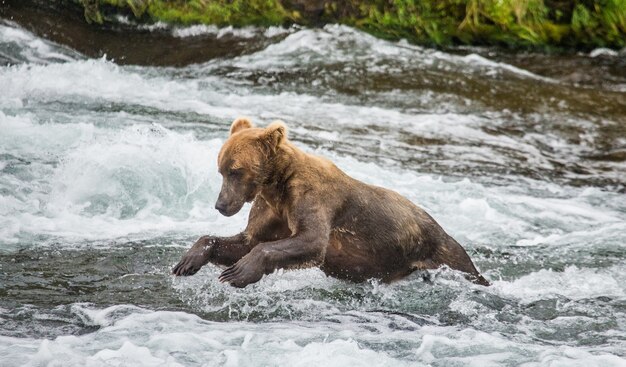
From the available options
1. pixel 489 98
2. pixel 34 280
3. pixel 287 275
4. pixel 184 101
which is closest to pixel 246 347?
pixel 287 275

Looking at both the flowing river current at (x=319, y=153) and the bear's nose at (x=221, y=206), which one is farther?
the bear's nose at (x=221, y=206)

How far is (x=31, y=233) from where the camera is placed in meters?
6.98

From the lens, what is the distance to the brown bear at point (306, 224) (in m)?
5.54

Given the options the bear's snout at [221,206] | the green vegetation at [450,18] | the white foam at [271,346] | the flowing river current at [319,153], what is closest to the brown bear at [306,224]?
the bear's snout at [221,206]

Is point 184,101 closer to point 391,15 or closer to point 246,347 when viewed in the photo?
point 391,15

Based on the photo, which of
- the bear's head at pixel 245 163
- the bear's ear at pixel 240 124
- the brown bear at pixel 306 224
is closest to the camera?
the brown bear at pixel 306 224

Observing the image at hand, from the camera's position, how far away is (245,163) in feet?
18.7

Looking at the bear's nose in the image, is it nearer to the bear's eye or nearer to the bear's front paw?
the bear's eye

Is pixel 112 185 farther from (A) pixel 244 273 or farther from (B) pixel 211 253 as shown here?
(A) pixel 244 273

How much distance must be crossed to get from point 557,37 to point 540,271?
8.41 meters

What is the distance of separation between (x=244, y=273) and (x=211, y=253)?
0.67 m

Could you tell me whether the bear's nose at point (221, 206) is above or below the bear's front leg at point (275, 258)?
above

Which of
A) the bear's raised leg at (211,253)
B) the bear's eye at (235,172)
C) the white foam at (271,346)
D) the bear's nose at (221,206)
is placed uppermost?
the bear's eye at (235,172)

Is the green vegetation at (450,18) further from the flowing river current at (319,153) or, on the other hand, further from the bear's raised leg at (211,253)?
the bear's raised leg at (211,253)
